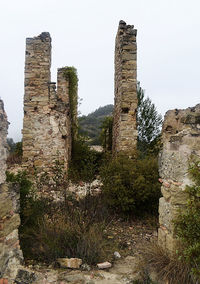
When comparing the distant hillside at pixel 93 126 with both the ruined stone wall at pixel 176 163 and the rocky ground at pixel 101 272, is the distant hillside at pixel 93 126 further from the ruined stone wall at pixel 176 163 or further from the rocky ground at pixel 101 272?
the ruined stone wall at pixel 176 163

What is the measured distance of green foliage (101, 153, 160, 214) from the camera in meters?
5.92

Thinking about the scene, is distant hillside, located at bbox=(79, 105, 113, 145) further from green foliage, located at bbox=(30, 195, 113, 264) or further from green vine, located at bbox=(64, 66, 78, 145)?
green foliage, located at bbox=(30, 195, 113, 264)

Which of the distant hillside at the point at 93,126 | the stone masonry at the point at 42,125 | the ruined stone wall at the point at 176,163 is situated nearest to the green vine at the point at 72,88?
the stone masonry at the point at 42,125

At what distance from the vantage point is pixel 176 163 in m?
3.67

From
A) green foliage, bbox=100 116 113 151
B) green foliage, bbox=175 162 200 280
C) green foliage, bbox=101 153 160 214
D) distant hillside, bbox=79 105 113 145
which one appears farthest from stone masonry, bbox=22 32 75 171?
distant hillside, bbox=79 105 113 145

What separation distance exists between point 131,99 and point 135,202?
13.0 feet

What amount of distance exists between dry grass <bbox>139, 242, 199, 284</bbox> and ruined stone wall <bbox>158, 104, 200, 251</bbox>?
0.51 feet

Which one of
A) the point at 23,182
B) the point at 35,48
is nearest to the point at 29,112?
the point at 35,48

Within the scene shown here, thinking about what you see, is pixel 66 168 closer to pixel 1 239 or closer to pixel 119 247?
pixel 119 247

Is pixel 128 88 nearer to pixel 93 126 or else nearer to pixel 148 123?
pixel 148 123

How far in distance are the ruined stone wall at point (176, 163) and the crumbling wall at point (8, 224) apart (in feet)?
7.01

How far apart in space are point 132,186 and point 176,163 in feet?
8.04

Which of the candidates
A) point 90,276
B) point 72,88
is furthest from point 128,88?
point 90,276

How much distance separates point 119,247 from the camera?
472 centimetres
